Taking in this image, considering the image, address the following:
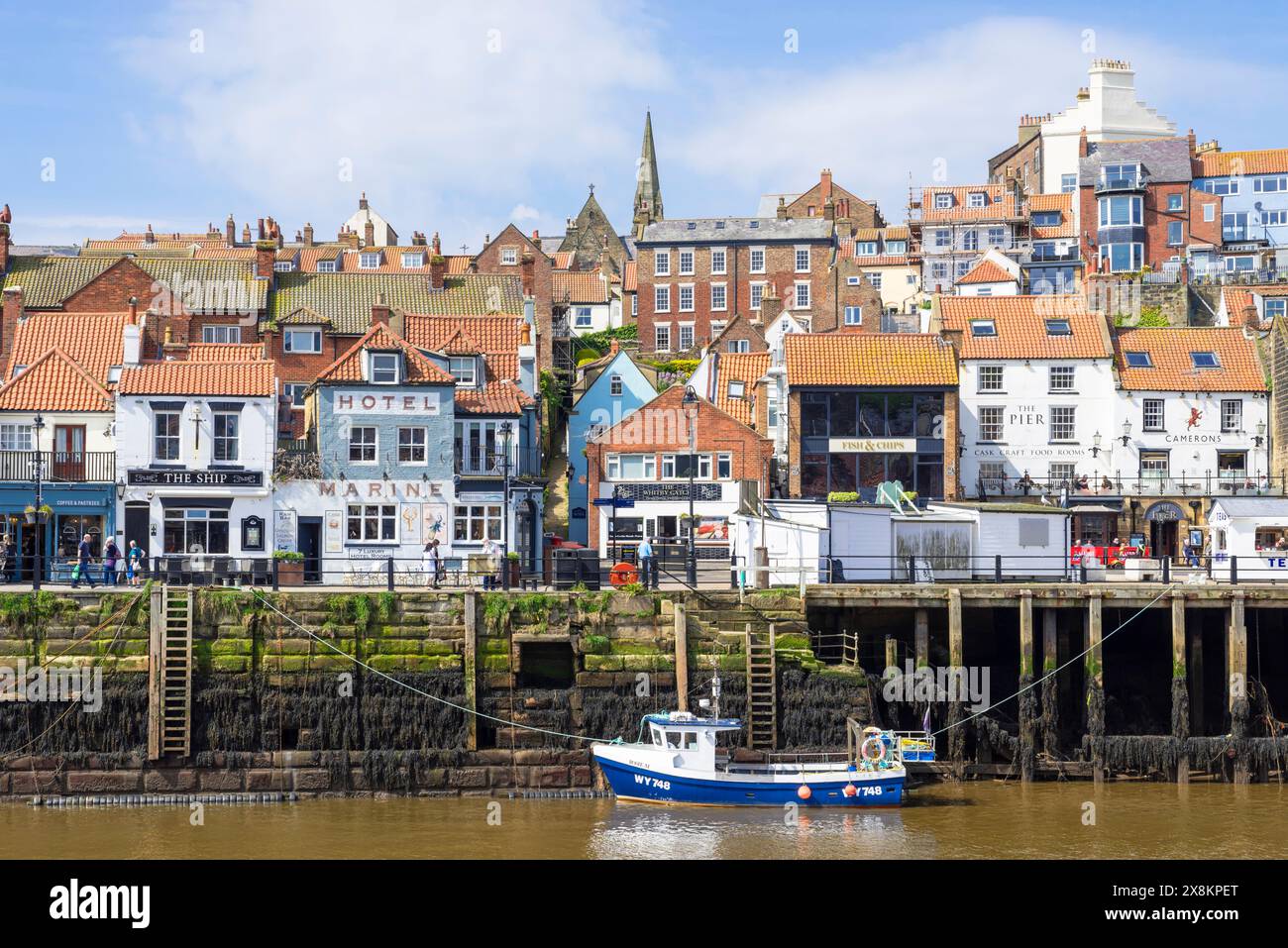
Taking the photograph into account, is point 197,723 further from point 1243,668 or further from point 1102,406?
point 1102,406

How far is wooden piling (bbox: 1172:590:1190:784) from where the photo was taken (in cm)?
3797

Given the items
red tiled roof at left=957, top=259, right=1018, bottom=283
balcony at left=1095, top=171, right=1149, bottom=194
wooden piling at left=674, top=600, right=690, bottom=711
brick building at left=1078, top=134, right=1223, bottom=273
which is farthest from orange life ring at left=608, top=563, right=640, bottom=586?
balcony at left=1095, top=171, right=1149, bottom=194

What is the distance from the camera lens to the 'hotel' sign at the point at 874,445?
57312 millimetres

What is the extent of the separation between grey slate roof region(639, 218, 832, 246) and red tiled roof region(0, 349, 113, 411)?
46292mm

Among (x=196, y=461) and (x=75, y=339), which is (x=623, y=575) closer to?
(x=196, y=461)

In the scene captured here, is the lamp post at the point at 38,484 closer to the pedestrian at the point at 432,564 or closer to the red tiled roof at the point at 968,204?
the pedestrian at the point at 432,564

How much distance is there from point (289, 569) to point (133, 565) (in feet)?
12.8

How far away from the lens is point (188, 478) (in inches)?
1837

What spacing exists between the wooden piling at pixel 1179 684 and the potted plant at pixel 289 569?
2087cm

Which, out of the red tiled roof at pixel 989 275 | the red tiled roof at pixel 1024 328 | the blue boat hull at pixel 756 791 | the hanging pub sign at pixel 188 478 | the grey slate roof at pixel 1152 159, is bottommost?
the blue boat hull at pixel 756 791

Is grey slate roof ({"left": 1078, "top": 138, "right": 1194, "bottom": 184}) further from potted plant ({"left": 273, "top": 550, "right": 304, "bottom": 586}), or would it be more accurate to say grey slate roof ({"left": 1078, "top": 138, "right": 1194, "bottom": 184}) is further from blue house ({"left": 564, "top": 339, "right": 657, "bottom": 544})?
potted plant ({"left": 273, "top": 550, "right": 304, "bottom": 586})

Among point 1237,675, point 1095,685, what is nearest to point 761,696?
point 1095,685

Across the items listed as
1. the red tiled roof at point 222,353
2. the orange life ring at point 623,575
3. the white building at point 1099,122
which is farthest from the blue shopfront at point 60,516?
the white building at point 1099,122

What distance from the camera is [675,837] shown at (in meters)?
32.0
